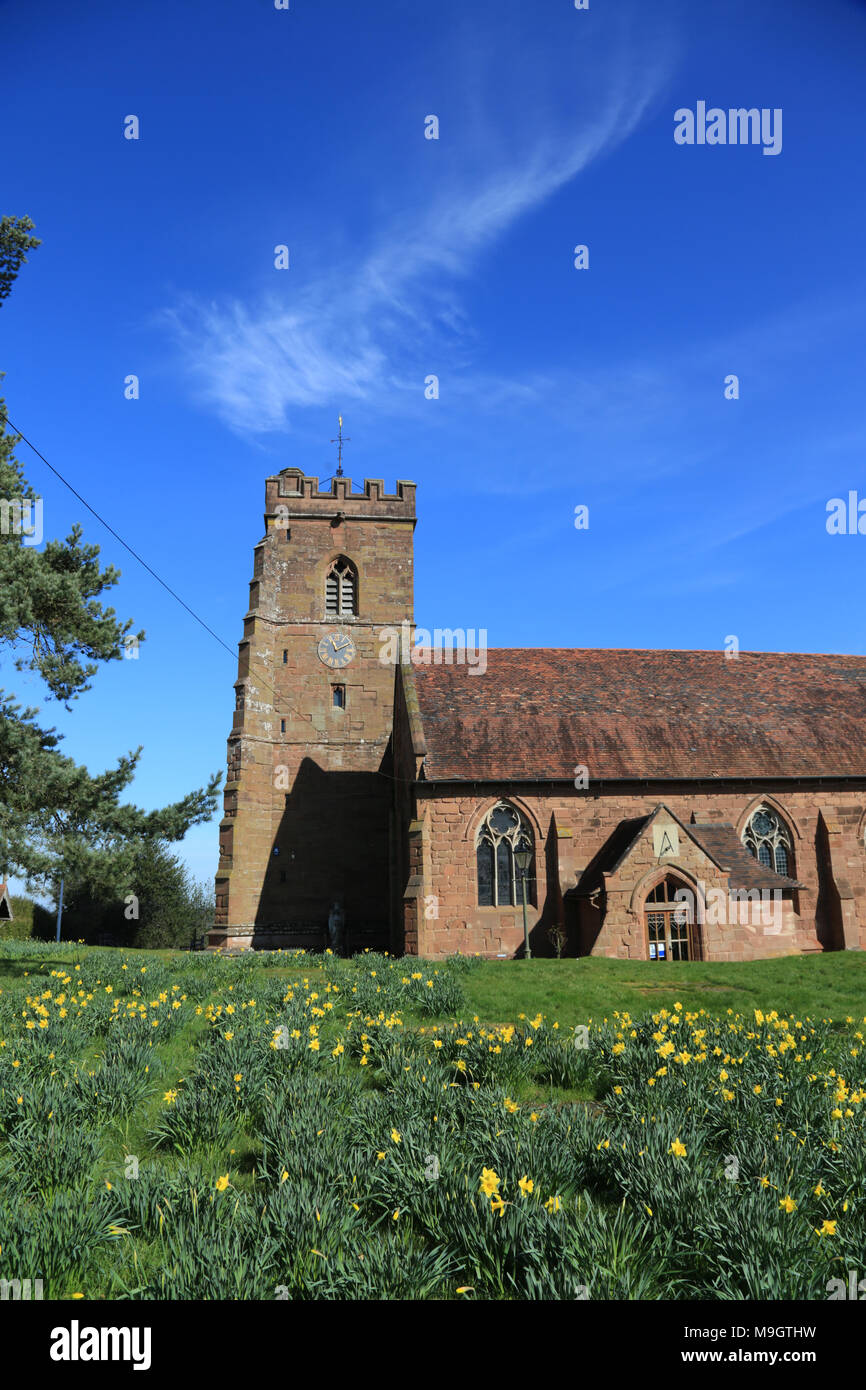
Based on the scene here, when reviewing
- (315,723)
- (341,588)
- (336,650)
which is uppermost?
(341,588)

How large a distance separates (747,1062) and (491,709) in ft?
63.4

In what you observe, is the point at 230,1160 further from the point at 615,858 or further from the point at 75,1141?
the point at 615,858

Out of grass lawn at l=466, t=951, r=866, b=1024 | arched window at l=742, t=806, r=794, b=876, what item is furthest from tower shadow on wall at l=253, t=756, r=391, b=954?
arched window at l=742, t=806, r=794, b=876

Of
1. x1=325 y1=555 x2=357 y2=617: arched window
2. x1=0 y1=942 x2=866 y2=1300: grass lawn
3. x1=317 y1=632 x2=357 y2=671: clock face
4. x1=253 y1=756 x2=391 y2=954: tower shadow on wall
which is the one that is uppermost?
x1=325 y1=555 x2=357 y2=617: arched window

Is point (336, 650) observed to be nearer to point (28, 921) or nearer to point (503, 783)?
point (503, 783)

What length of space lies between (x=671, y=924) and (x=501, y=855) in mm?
Result: 5220

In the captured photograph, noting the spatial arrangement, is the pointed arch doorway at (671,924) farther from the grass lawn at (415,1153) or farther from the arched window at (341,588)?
the arched window at (341,588)

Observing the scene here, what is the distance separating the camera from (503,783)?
2467cm

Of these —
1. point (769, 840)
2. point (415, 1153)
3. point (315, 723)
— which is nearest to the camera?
point (415, 1153)

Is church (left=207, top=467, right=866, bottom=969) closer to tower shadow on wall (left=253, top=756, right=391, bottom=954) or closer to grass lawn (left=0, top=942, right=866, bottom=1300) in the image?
tower shadow on wall (left=253, top=756, right=391, bottom=954)

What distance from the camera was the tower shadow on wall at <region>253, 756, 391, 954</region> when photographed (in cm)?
3059

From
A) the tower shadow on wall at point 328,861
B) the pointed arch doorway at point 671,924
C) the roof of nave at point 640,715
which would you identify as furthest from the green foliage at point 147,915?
the pointed arch doorway at point 671,924

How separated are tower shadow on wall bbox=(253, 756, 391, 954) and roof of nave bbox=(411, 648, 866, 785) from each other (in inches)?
239

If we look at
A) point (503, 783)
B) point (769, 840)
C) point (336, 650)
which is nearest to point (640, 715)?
point (769, 840)
